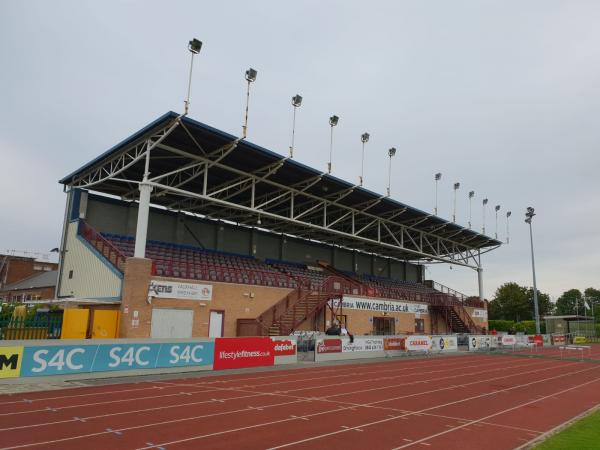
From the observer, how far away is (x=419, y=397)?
14.8 meters

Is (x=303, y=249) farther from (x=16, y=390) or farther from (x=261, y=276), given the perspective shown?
(x=16, y=390)

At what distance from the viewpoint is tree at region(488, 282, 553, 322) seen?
9269cm

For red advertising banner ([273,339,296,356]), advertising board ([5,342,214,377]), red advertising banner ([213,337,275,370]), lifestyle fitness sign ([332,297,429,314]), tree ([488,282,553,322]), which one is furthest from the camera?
tree ([488,282,553,322])

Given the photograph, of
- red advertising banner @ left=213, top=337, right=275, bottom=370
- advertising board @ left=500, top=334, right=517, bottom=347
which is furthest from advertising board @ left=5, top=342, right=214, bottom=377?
advertising board @ left=500, top=334, right=517, bottom=347

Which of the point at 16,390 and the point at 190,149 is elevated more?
the point at 190,149

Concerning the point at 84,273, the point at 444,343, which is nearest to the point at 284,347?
the point at 84,273

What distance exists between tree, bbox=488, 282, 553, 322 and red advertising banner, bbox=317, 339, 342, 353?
76338 mm

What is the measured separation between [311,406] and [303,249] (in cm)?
3576

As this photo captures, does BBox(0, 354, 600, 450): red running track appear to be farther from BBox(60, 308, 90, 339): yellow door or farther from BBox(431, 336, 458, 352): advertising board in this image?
BBox(431, 336, 458, 352): advertising board

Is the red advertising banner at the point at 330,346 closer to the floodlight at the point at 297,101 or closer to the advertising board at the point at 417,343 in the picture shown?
the advertising board at the point at 417,343

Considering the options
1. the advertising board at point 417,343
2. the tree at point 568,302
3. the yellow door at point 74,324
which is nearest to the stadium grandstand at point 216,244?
the yellow door at point 74,324

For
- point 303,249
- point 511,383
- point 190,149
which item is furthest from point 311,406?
point 303,249

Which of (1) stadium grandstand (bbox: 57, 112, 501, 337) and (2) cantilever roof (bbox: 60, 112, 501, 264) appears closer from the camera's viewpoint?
(1) stadium grandstand (bbox: 57, 112, 501, 337)

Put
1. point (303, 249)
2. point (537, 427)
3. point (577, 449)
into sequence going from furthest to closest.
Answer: point (303, 249) → point (537, 427) → point (577, 449)
